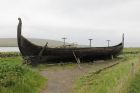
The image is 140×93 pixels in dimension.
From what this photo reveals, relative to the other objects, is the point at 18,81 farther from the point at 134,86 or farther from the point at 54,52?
the point at 54,52

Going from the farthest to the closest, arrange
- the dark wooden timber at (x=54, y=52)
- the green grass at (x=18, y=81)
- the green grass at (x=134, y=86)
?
1. the dark wooden timber at (x=54, y=52)
2. the green grass at (x=134, y=86)
3. the green grass at (x=18, y=81)

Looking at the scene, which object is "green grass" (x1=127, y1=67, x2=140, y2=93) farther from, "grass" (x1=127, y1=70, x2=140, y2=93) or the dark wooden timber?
the dark wooden timber

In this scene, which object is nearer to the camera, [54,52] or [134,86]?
[134,86]

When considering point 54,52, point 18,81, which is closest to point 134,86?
point 18,81

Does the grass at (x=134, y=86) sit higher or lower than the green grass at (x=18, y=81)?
lower

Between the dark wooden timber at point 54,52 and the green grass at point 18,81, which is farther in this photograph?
the dark wooden timber at point 54,52

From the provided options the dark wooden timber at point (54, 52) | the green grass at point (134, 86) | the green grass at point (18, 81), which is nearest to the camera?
the green grass at point (18, 81)

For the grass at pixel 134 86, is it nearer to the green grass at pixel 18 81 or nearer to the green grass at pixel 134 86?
the green grass at pixel 134 86

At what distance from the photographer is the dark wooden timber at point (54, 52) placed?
2978 centimetres

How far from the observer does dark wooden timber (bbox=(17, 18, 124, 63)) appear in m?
29.8

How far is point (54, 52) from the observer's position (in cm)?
3244

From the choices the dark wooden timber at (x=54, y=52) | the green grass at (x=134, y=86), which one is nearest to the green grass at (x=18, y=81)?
the green grass at (x=134, y=86)

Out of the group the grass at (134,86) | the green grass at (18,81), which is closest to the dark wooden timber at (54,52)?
the green grass at (18,81)

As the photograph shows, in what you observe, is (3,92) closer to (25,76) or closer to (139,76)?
(25,76)
